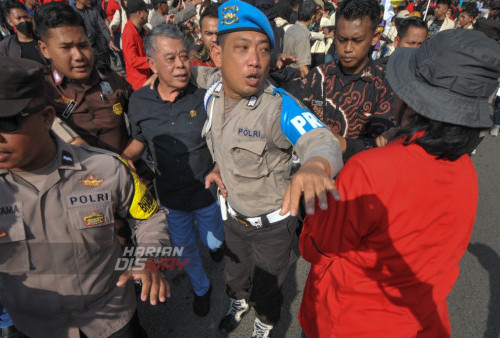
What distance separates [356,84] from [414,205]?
168 cm

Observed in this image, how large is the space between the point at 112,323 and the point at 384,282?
150 centimetres

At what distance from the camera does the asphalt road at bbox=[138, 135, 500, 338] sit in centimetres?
261

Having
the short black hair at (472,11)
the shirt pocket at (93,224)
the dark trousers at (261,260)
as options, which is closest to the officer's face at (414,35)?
the dark trousers at (261,260)

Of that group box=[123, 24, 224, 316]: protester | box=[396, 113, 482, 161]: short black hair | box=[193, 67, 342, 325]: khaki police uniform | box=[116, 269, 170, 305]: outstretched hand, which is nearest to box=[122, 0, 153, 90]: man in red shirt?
box=[123, 24, 224, 316]: protester

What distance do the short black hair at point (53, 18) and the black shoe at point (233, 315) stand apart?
2744 mm

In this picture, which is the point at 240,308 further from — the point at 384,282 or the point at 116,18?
the point at 116,18

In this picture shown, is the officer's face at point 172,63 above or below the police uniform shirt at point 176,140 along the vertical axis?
above

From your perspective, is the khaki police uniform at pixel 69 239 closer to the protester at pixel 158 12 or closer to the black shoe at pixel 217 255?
the black shoe at pixel 217 255

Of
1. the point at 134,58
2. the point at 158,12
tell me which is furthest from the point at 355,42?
the point at 158,12

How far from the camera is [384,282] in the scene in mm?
1271

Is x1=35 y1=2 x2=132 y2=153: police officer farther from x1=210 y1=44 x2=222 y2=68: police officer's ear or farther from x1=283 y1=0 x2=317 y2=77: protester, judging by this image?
x1=283 y1=0 x2=317 y2=77: protester

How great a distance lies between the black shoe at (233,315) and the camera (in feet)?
8.57

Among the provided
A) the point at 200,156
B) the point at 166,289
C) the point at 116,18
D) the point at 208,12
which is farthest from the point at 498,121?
the point at 116,18

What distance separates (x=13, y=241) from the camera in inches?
51.0
